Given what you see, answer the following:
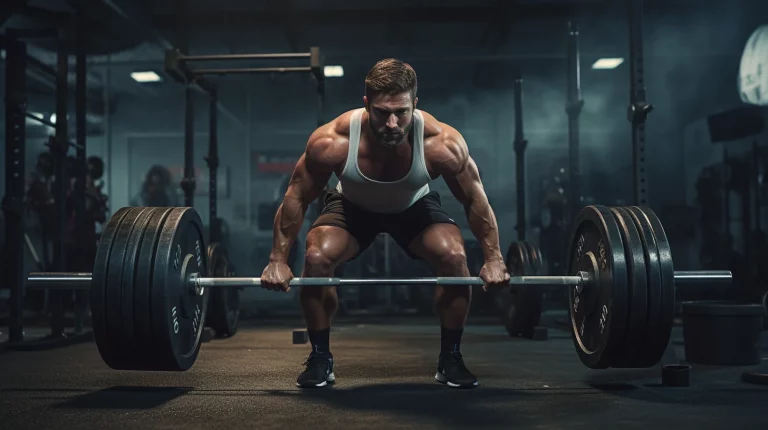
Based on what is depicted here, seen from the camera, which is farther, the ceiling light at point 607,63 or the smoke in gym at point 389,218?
the ceiling light at point 607,63

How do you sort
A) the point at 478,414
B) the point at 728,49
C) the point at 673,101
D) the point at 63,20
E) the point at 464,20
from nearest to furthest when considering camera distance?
the point at 478,414 < the point at 63,20 < the point at 464,20 < the point at 728,49 < the point at 673,101

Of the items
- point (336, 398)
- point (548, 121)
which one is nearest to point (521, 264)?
point (336, 398)

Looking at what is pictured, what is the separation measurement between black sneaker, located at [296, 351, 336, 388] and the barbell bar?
1.02 ft

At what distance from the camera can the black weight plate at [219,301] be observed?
4.60 m

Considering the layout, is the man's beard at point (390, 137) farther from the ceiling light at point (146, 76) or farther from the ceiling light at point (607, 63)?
the ceiling light at point (146, 76)

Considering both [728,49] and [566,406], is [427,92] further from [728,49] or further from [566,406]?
[566,406]

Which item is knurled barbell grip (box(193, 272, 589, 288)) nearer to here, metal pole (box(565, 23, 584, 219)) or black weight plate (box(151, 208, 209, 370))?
black weight plate (box(151, 208, 209, 370))

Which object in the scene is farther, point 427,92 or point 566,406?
point 427,92

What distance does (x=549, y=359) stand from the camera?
3557 millimetres

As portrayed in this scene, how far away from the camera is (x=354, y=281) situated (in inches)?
98.5

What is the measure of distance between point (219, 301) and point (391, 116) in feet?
8.40

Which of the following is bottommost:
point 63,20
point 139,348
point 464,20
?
point 139,348

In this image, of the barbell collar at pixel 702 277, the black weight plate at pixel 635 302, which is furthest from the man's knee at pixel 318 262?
the barbell collar at pixel 702 277

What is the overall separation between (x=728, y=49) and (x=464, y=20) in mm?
3260
